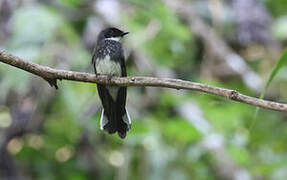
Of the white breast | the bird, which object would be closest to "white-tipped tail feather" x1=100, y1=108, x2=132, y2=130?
the bird

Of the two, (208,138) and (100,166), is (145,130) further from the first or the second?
(100,166)

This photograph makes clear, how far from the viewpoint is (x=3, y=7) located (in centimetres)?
401

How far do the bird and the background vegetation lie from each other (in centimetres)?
49

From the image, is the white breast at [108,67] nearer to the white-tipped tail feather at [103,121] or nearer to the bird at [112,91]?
the bird at [112,91]

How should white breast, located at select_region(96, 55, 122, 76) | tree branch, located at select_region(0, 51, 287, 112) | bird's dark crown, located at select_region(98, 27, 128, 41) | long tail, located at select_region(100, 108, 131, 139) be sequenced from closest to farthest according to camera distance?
tree branch, located at select_region(0, 51, 287, 112) → long tail, located at select_region(100, 108, 131, 139) → white breast, located at select_region(96, 55, 122, 76) → bird's dark crown, located at select_region(98, 27, 128, 41)

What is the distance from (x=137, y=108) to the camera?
14.3 feet

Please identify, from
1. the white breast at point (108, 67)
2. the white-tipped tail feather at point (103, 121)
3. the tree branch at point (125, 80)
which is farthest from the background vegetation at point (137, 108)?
the tree branch at point (125, 80)

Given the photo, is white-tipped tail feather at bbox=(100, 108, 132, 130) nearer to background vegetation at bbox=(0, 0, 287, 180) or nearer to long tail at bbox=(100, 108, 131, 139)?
long tail at bbox=(100, 108, 131, 139)

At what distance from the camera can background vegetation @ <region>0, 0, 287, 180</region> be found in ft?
12.5

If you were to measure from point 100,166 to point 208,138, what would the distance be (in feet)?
3.66

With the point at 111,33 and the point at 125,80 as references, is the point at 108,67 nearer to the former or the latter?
the point at 111,33

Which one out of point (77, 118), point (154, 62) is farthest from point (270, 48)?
point (77, 118)

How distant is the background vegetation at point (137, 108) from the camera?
3.82 metres

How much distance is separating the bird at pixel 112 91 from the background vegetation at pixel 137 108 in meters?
0.49
